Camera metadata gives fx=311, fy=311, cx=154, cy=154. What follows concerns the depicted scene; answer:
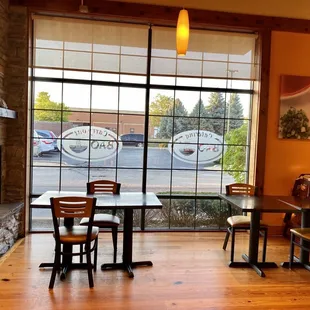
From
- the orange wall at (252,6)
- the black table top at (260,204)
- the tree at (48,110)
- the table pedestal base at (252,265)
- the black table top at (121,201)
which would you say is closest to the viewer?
the black table top at (121,201)

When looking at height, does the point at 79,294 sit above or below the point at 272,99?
below

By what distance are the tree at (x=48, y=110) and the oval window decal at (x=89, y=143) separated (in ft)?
0.77

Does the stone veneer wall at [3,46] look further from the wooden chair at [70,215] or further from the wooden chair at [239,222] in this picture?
the wooden chair at [239,222]

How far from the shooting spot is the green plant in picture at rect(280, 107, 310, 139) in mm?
4480

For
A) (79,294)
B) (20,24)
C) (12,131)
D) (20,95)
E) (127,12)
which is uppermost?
(127,12)

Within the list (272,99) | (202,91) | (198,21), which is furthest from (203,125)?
(198,21)

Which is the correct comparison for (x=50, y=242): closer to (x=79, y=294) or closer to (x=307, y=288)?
(x=79, y=294)

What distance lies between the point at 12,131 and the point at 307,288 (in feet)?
12.4

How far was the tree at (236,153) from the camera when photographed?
463 centimetres

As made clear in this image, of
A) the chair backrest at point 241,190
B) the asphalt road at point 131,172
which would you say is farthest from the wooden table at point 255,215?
the asphalt road at point 131,172

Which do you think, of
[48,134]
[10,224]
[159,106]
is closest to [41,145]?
[48,134]

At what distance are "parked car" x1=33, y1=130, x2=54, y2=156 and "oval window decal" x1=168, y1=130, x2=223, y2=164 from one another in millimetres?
1676

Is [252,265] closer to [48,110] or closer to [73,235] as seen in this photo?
[73,235]

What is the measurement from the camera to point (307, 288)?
9.72ft
